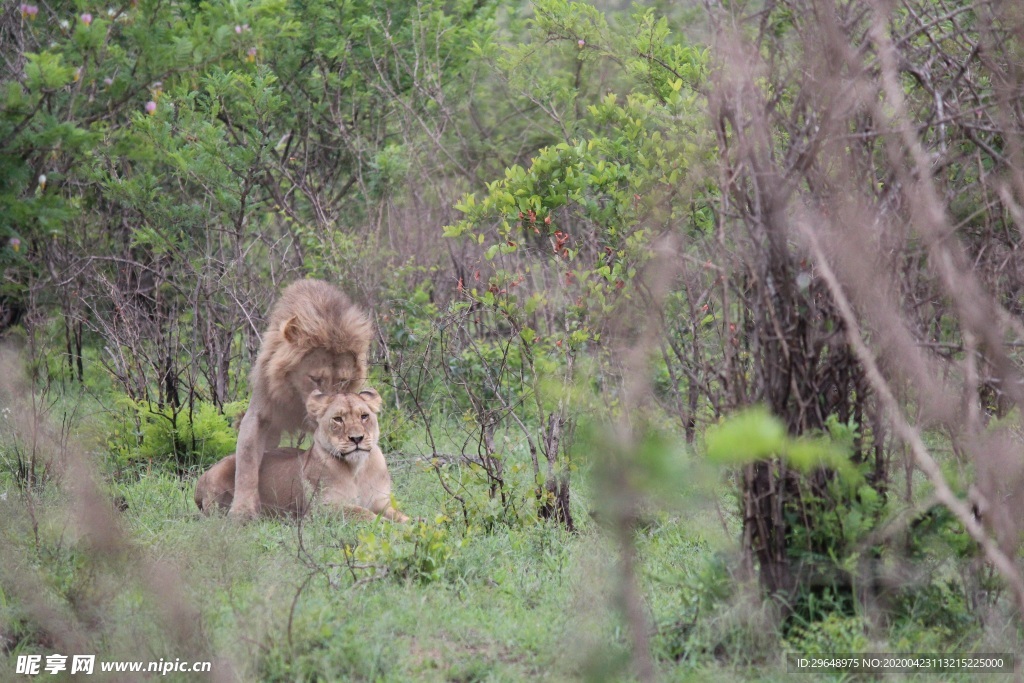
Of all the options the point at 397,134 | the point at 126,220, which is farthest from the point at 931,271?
the point at 397,134

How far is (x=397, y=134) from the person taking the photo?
42.2 feet

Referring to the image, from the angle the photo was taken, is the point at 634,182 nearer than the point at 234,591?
No

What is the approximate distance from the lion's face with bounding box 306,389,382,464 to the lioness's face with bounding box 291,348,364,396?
0.18 meters

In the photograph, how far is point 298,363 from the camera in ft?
22.2

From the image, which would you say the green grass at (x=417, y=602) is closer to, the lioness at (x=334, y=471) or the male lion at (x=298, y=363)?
the lioness at (x=334, y=471)

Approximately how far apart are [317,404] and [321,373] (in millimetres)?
267

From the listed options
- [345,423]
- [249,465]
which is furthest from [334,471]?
[249,465]

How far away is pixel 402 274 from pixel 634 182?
12.1 ft

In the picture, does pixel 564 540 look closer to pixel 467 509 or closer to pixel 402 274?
pixel 467 509

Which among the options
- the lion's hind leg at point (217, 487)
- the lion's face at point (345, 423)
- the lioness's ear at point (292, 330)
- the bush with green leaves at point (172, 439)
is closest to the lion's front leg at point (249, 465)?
the lion's hind leg at point (217, 487)

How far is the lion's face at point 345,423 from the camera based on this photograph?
21.3 ft

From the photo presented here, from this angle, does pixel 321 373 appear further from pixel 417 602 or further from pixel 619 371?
pixel 417 602

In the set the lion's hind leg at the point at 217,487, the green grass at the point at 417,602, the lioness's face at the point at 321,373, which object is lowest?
the green grass at the point at 417,602

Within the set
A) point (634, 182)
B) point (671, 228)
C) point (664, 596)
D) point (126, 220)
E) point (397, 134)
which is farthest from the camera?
point (397, 134)
